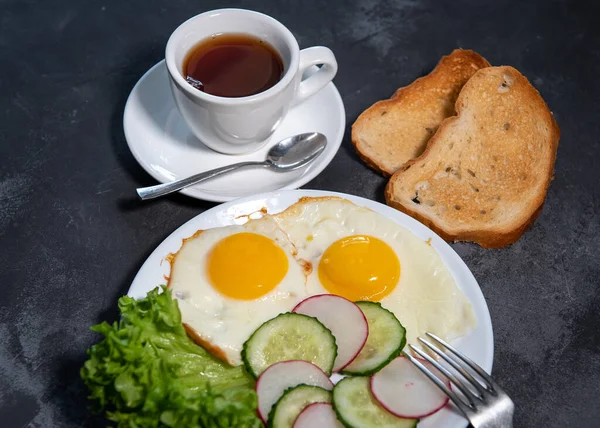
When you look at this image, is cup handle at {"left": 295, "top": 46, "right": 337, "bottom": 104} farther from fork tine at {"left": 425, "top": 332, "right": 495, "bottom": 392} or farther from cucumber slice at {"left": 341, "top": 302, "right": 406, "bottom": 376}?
fork tine at {"left": 425, "top": 332, "right": 495, "bottom": 392}

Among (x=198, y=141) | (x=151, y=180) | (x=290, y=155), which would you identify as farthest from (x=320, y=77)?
(x=151, y=180)

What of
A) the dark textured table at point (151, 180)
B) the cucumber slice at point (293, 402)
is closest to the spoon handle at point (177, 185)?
the dark textured table at point (151, 180)

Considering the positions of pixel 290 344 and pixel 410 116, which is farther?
pixel 410 116

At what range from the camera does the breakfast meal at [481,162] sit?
10.5ft

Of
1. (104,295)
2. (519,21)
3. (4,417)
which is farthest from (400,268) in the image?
(519,21)

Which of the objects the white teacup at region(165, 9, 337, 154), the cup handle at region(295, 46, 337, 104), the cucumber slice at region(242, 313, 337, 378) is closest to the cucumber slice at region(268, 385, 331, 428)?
the cucumber slice at region(242, 313, 337, 378)

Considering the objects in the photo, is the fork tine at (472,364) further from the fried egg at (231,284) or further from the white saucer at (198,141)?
the white saucer at (198,141)

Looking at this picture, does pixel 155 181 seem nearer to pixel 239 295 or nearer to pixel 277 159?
pixel 277 159

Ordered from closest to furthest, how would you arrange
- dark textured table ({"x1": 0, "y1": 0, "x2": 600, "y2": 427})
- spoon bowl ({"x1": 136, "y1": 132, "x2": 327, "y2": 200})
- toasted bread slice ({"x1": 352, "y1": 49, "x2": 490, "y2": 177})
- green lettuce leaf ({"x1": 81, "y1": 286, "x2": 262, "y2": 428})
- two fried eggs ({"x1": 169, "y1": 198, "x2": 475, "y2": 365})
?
green lettuce leaf ({"x1": 81, "y1": 286, "x2": 262, "y2": 428}) < two fried eggs ({"x1": 169, "y1": 198, "x2": 475, "y2": 365}) < dark textured table ({"x1": 0, "y1": 0, "x2": 600, "y2": 427}) < spoon bowl ({"x1": 136, "y1": 132, "x2": 327, "y2": 200}) < toasted bread slice ({"x1": 352, "y1": 49, "x2": 490, "y2": 177})

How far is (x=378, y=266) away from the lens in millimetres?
2750

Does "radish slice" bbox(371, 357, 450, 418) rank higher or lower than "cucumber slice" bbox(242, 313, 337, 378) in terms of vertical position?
lower

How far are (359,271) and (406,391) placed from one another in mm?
543

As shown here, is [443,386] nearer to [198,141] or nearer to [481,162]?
[481,162]

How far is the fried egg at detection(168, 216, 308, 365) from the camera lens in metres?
2.53
